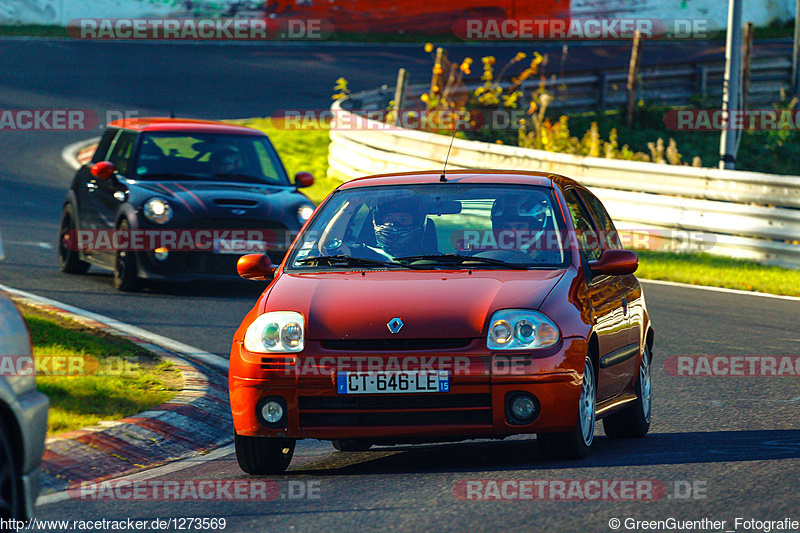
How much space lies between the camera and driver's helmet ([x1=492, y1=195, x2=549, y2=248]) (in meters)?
7.11

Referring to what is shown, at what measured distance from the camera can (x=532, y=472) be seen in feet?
20.3

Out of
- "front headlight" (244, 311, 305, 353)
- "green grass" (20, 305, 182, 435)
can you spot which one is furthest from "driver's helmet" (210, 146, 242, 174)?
"front headlight" (244, 311, 305, 353)

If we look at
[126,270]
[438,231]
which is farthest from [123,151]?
[438,231]

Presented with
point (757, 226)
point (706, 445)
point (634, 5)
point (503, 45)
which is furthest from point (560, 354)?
point (634, 5)

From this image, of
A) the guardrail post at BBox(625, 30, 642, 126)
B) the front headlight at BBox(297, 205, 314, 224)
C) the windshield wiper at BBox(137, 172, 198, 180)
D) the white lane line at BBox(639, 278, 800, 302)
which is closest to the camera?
the front headlight at BBox(297, 205, 314, 224)

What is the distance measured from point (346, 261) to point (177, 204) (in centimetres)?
623

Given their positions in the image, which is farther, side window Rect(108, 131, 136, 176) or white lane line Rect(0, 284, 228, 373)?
side window Rect(108, 131, 136, 176)

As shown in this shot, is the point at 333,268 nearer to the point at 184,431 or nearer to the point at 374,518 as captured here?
the point at 184,431

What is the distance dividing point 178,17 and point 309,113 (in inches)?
740

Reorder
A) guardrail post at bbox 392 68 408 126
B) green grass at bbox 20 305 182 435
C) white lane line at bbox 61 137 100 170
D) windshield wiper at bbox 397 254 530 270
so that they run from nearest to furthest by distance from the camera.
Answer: windshield wiper at bbox 397 254 530 270
green grass at bbox 20 305 182 435
white lane line at bbox 61 137 100 170
guardrail post at bbox 392 68 408 126

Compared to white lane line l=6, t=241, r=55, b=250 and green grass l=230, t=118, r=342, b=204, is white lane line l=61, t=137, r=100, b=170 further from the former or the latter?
white lane line l=6, t=241, r=55, b=250

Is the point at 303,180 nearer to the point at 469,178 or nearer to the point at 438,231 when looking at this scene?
the point at 469,178

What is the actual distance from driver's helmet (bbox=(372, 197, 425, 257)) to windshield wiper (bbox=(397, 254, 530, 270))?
0.08 m

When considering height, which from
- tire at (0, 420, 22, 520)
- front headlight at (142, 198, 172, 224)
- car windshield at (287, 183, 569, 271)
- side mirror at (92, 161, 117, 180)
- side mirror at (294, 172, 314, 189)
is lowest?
front headlight at (142, 198, 172, 224)
